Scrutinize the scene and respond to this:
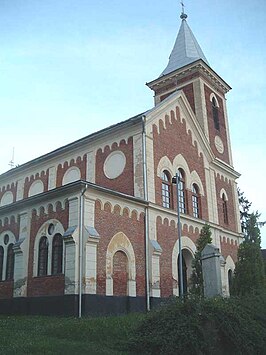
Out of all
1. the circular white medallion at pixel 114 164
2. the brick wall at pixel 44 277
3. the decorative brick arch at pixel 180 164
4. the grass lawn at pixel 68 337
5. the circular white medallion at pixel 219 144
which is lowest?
the grass lawn at pixel 68 337

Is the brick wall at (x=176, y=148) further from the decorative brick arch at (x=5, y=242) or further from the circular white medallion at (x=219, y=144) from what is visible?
the decorative brick arch at (x=5, y=242)

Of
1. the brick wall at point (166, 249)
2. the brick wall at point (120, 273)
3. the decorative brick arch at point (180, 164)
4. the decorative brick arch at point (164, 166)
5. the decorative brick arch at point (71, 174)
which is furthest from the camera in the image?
the decorative brick arch at point (71, 174)

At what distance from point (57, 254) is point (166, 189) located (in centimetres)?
829

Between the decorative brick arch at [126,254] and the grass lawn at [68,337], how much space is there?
455cm

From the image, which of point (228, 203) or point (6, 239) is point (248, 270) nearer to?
point (228, 203)

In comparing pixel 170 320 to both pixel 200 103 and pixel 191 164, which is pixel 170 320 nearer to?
pixel 191 164

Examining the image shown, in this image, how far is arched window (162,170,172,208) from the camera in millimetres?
24844

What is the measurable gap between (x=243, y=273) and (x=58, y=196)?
11.8 meters

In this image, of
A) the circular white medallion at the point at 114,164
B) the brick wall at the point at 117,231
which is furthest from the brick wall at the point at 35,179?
the brick wall at the point at 117,231

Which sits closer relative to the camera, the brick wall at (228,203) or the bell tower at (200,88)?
the brick wall at (228,203)

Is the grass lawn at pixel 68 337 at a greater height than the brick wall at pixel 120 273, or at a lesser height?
lesser

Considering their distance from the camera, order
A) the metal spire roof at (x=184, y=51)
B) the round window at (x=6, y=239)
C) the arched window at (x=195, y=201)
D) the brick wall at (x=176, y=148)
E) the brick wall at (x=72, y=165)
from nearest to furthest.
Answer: the round window at (x=6, y=239) → the brick wall at (x=176, y=148) → the brick wall at (x=72, y=165) → the arched window at (x=195, y=201) → the metal spire roof at (x=184, y=51)

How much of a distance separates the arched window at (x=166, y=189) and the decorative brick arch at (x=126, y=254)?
4.64 m

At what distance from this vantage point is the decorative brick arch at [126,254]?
19469 millimetres
